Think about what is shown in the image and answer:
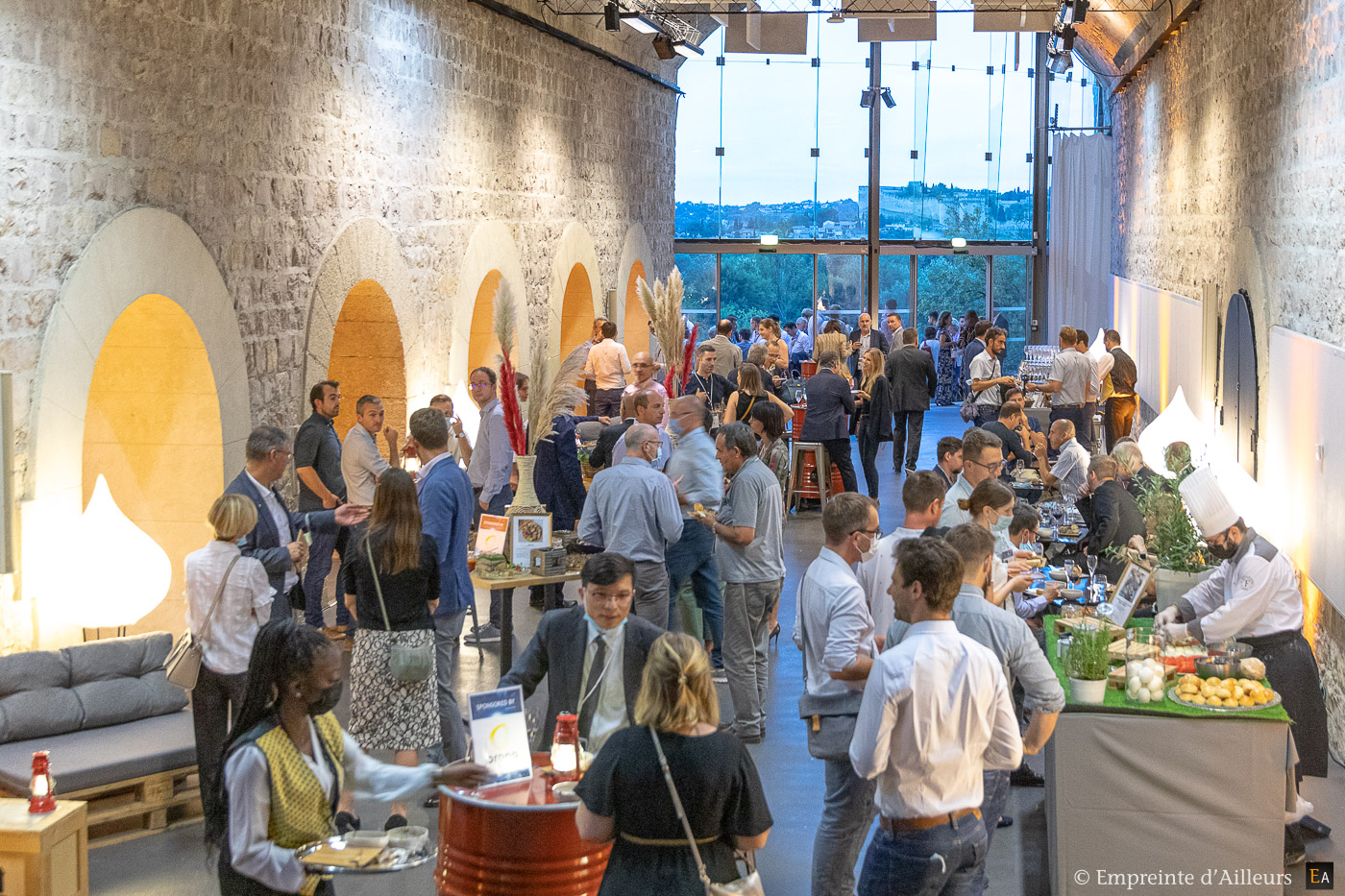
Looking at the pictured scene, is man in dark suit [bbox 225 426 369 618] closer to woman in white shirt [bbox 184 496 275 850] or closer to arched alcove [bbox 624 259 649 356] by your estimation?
woman in white shirt [bbox 184 496 275 850]

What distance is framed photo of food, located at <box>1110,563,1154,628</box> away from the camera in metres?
5.44

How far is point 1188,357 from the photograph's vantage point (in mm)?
11023

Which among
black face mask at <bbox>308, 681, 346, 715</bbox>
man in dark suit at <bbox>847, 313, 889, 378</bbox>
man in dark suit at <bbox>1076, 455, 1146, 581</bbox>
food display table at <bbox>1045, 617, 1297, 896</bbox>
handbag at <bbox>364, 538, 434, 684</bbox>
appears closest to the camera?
black face mask at <bbox>308, 681, 346, 715</bbox>

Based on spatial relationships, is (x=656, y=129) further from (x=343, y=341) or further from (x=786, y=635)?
(x=786, y=635)

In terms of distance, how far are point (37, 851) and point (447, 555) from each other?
6.29ft

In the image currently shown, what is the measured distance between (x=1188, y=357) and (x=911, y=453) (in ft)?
10.7

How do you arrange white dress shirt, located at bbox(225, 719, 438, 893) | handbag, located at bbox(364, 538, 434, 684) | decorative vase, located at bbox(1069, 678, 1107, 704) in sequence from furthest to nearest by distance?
handbag, located at bbox(364, 538, 434, 684) → decorative vase, located at bbox(1069, 678, 1107, 704) → white dress shirt, located at bbox(225, 719, 438, 893)

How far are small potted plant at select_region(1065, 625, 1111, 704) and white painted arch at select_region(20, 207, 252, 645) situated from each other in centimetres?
389

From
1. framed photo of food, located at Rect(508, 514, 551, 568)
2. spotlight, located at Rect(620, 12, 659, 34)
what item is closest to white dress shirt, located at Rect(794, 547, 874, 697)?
framed photo of food, located at Rect(508, 514, 551, 568)

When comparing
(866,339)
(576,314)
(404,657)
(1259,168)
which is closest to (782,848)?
(404,657)

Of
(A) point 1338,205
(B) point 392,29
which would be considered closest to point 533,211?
(B) point 392,29

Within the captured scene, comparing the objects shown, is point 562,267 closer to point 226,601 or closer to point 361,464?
point 361,464

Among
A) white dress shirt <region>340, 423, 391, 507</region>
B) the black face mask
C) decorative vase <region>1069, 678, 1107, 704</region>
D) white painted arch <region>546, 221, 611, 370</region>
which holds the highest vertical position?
white painted arch <region>546, 221, 611, 370</region>

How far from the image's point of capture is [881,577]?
4.82 meters
